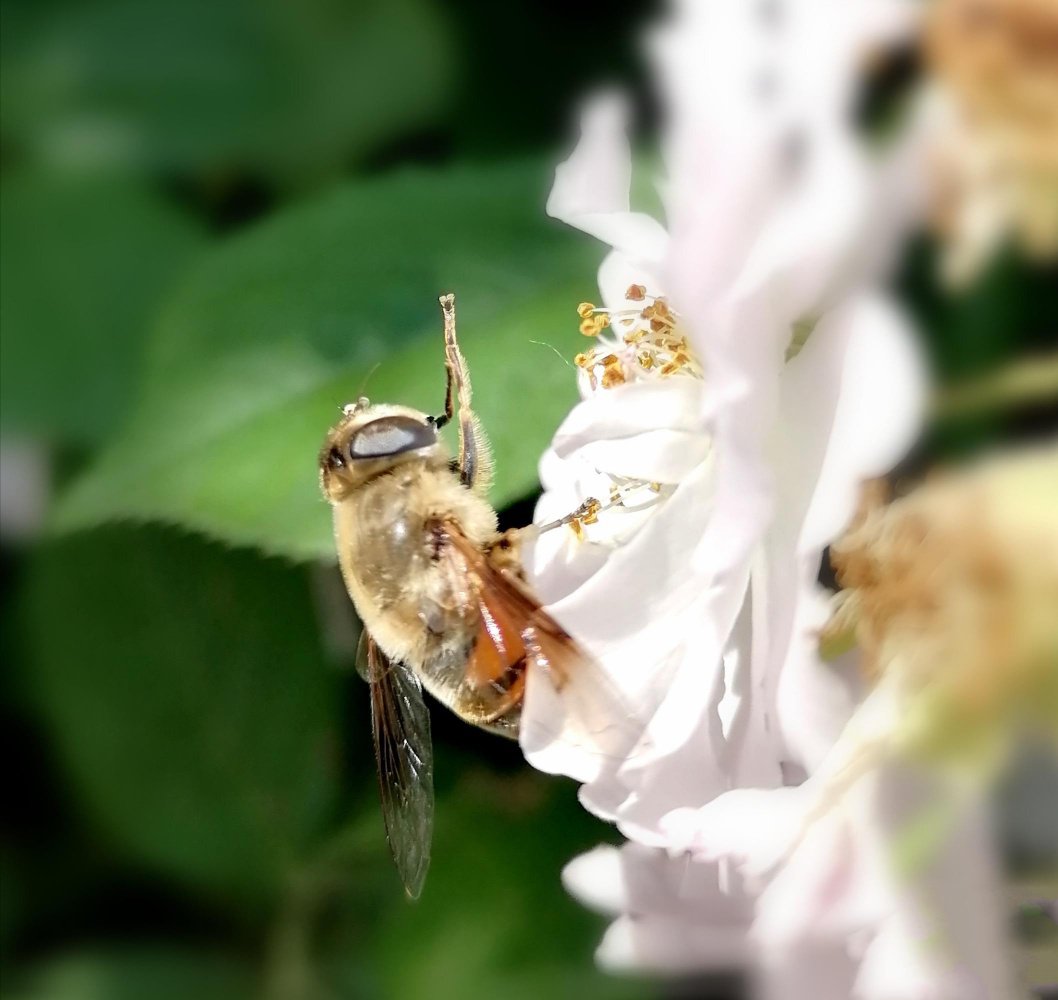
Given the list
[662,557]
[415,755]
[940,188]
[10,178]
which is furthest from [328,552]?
[10,178]

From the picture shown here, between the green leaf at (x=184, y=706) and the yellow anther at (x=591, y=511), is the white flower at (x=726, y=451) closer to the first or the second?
the yellow anther at (x=591, y=511)

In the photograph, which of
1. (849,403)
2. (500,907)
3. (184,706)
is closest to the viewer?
(849,403)

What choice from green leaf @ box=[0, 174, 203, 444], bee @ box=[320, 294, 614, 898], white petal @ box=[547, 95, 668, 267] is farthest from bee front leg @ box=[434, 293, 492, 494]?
green leaf @ box=[0, 174, 203, 444]

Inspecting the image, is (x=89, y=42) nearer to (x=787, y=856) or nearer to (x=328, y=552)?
(x=328, y=552)

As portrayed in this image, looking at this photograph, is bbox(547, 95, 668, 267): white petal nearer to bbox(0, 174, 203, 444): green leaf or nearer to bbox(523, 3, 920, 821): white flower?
bbox(523, 3, 920, 821): white flower

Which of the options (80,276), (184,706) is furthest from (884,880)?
(80,276)

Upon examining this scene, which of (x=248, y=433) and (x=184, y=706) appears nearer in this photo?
(x=248, y=433)

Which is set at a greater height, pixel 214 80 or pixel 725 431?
pixel 214 80

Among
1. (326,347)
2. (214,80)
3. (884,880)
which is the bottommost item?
(884,880)

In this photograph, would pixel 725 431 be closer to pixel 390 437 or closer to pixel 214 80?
pixel 390 437
